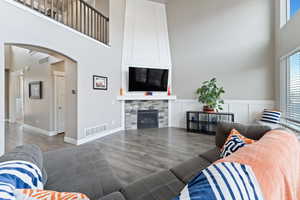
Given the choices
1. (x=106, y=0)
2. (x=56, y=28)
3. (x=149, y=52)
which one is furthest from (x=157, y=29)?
(x=56, y=28)

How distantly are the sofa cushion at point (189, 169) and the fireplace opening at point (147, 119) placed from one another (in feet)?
11.8

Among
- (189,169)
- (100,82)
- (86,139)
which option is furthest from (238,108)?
(86,139)

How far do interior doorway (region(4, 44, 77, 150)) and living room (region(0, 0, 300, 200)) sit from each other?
212mm

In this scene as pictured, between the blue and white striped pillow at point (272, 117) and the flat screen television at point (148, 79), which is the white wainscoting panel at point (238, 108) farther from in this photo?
the flat screen television at point (148, 79)

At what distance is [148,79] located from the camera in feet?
16.6

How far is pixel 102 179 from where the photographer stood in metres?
1.21

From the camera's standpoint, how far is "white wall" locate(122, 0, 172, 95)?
16.6 ft

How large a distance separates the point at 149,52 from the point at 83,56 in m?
2.44

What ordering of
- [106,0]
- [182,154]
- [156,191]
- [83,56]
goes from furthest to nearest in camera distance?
[106,0] → [83,56] → [182,154] → [156,191]

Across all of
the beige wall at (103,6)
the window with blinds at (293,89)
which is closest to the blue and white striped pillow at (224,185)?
the window with blinds at (293,89)

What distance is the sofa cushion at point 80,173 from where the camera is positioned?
1.07 m

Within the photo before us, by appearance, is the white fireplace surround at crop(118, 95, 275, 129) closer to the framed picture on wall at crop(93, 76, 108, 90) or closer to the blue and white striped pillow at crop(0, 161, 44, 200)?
the framed picture on wall at crop(93, 76, 108, 90)

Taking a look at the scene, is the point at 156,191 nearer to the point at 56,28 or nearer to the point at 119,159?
the point at 119,159

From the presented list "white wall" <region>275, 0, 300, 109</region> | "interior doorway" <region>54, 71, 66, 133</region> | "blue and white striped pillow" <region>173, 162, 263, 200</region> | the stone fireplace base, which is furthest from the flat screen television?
"blue and white striped pillow" <region>173, 162, 263, 200</region>
